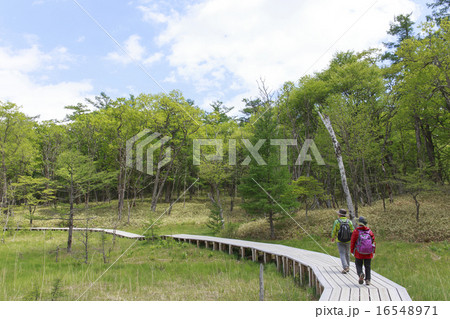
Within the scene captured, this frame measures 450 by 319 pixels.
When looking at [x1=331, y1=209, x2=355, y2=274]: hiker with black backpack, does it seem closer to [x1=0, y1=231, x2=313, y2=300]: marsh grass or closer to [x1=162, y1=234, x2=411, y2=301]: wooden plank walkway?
[x1=162, y1=234, x2=411, y2=301]: wooden plank walkway

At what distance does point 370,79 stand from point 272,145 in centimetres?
1236

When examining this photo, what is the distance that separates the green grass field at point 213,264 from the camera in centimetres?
738

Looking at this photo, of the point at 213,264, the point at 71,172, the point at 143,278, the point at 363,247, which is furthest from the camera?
the point at 71,172

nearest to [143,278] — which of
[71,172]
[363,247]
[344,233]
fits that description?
[344,233]

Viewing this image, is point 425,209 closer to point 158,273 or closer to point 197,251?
point 197,251

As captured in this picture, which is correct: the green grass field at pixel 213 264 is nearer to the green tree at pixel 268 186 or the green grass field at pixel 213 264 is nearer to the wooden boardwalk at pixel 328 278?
the wooden boardwalk at pixel 328 278

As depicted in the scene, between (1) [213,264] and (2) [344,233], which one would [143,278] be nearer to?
(1) [213,264]

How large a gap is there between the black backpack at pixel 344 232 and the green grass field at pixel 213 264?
1.76 metres

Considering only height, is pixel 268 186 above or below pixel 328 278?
above

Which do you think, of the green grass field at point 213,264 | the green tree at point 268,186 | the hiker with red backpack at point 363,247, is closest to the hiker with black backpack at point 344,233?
the hiker with red backpack at point 363,247

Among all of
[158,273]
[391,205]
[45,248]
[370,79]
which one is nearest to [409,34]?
[370,79]

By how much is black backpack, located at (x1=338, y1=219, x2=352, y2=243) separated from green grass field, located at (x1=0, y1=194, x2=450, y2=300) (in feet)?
5.78

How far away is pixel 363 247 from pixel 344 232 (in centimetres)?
89

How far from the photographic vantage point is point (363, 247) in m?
6.14
